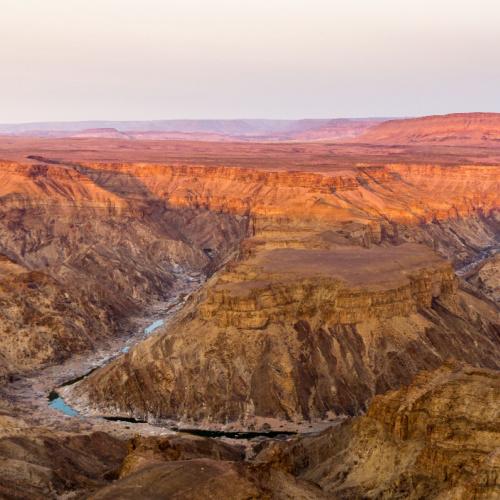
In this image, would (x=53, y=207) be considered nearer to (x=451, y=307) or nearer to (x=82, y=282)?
(x=82, y=282)

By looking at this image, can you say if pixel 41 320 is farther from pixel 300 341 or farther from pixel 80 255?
pixel 80 255

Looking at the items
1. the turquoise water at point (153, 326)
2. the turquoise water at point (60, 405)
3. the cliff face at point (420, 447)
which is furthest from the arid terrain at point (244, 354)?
the turquoise water at point (153, 326)

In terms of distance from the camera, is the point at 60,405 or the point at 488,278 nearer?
the point at 60,405

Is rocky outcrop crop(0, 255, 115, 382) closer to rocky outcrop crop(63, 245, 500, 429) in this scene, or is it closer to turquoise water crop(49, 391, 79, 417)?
turquoise water crop(49, 391, 79, 417)

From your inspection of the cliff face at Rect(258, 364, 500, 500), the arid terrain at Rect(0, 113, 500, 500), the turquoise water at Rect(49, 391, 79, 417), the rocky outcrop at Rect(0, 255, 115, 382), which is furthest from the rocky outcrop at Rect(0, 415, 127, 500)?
the rocky outcrop at Rect(0, 255, 115, 382)

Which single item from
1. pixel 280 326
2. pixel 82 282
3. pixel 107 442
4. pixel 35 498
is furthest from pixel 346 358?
pixel 82 282

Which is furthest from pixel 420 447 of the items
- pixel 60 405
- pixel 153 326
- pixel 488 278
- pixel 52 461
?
pixel 488 278
